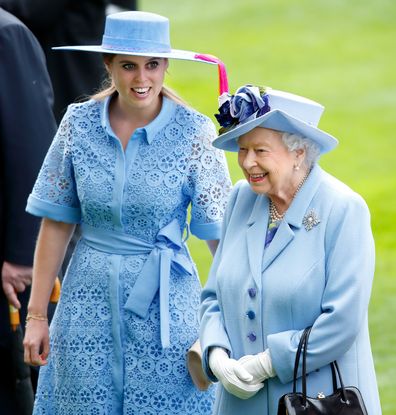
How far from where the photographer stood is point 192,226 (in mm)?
6035

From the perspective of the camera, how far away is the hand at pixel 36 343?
6.05 metres

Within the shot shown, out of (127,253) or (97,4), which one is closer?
(127,253)

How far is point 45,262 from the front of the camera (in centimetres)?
607

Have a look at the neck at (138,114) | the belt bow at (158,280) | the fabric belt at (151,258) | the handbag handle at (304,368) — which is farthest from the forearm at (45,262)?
the handbag handle at (304,368)

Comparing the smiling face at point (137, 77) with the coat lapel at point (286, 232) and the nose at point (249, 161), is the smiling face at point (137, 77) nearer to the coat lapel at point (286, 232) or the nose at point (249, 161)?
the nose at point (249, 161)

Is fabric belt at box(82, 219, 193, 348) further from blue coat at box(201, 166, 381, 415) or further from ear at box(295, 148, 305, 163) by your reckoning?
ear at box(295, 148, 305, 163)

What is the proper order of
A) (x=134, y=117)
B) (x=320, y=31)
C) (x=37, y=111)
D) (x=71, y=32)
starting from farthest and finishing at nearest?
(x=320, y=31)
(x=71, y=32)
(x=37, y=111)
(x=134, y=117)

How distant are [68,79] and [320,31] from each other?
1415 centimetres

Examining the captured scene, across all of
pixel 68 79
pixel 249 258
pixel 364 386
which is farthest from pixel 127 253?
pixel 68 79

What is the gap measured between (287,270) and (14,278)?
6.03 ft

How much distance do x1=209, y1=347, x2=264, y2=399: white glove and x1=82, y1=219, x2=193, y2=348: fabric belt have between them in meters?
0.69

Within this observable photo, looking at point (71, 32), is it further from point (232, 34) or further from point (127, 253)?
point (232, 34)

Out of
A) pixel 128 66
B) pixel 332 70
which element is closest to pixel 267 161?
pixel 128 66

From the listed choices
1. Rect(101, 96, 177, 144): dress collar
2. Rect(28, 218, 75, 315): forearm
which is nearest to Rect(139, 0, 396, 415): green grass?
Rect(28, 218, 75, 315): forearm
